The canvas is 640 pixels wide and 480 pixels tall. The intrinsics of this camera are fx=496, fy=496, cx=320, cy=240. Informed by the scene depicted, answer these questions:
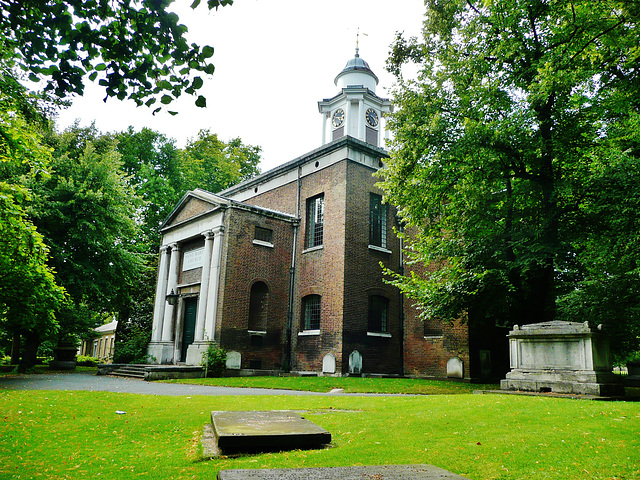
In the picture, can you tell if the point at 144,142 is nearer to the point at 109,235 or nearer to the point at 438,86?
the point at 109,235

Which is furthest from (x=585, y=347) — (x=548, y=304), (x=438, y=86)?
(x=438, y=86)

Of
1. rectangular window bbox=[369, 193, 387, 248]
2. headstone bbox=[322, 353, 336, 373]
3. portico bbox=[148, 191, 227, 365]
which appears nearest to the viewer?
headstone bbox=[322, 353, 336, 373]

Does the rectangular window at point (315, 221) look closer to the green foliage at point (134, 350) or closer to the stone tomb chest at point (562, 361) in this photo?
the green foliage at point (134, 350)

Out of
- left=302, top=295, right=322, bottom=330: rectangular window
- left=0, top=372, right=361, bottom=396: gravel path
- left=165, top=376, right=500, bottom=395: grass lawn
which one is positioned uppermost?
left=302, top=295, right=322, bottom=330: rectangular window

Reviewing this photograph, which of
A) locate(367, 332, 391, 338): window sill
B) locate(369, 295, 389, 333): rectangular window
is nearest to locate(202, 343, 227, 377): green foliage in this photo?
locate(367, 332, 391, 338): window sill

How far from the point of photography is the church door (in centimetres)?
2583

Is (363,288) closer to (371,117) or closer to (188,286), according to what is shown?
(188,286)

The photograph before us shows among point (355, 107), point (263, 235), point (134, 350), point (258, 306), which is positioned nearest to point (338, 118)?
point (355, 107)

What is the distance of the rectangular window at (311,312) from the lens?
24.3m

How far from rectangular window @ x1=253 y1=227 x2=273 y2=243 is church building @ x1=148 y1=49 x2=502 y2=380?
53 millimetres

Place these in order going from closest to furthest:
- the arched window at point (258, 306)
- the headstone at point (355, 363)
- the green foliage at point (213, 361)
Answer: the green foliage at point (213, 361) < the headstone at point (355, 363) < the arched window at point (258, 306)

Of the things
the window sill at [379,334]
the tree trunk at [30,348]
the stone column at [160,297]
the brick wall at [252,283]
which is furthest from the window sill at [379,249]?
the tree trunk at [30,348]

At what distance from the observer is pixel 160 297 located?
2803 centimetres

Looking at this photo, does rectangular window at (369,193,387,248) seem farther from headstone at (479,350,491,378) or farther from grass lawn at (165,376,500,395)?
grass lawn at (165,376,500,395)
